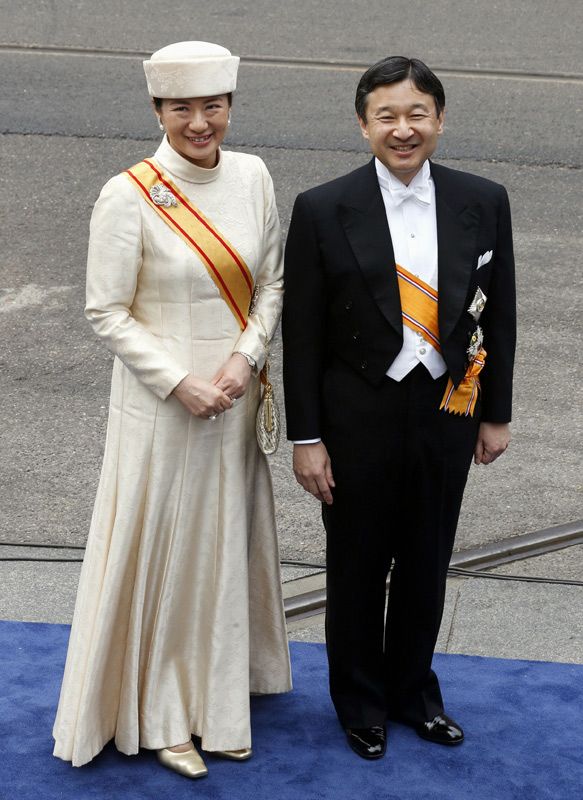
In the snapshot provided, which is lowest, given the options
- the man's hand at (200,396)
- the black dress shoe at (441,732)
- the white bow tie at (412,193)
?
the black dress shoe at (441,732)

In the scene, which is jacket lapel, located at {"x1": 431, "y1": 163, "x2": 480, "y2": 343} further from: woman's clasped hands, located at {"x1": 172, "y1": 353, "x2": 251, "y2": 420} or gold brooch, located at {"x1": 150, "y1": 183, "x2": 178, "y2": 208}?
gold brooch, located at {"x1": 150, "y1": 183, "x2": 178, "y2": 208}

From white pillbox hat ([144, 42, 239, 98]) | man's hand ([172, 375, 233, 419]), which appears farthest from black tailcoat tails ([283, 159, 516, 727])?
white pillbox hat ([144, 42, 239, 98])

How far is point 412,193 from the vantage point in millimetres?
3451

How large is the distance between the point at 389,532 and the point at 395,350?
546mm

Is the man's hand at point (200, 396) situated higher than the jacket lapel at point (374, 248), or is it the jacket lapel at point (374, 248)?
the jacket lapel at point (374, 248)

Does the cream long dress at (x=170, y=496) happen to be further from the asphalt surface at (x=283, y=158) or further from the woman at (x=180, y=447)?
the asphalt surface at (x=283, y=158)

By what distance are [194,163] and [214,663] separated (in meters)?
1.33

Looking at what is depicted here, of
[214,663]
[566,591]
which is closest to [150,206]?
[214,663]

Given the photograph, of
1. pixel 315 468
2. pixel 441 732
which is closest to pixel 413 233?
pixel 315 468

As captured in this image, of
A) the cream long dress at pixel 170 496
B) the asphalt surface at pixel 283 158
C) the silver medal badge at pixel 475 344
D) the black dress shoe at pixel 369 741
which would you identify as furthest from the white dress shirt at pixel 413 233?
the asphalt surface at pixel 283 158

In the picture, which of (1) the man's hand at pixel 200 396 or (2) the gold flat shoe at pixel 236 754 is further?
(2) the gold flat shoe at pixel 236 754

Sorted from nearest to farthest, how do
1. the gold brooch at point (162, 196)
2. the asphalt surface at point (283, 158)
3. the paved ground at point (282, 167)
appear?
1. the gold brooch at point (162, 196)
2. the paved ground at point (282, 167)
3. the asphalt surface at point (283, 158)

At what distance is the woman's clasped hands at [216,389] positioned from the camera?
11.2ft

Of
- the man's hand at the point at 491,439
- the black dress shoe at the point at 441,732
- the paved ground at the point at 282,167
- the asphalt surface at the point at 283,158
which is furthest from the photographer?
the asphalt surface at the point at 283,158
